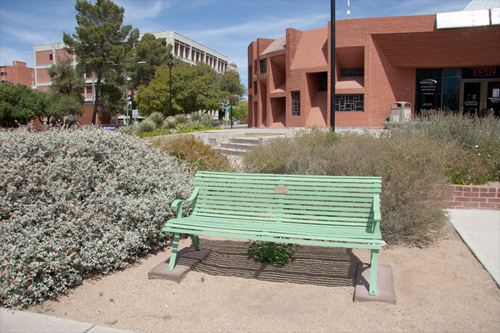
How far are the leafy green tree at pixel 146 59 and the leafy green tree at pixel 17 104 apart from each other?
12.5 m

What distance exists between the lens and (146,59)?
171ft

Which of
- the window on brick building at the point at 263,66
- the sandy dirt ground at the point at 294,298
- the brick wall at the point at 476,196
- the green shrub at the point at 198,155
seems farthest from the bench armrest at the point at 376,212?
the window on brick building at the point at 263,66

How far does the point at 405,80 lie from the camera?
1054 inches

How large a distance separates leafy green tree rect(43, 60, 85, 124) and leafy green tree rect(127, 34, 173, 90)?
277 inches

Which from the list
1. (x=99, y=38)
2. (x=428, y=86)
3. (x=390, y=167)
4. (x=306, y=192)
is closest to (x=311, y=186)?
(x=306, y=192)

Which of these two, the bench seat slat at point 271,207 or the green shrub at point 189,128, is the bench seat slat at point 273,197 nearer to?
the bench seat slat at point 271,207

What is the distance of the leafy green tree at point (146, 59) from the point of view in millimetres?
51750

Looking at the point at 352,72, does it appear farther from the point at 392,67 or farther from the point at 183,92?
the point at 183,92

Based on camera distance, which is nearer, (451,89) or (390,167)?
(390,167)

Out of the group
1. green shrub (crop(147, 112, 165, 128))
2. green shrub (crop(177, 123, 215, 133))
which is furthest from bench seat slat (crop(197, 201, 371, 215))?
green shrub (crop(147, 112, 165, 128))

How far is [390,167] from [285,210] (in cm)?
175

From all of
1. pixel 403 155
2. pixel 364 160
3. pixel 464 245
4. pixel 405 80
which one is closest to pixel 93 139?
pixel 364 160

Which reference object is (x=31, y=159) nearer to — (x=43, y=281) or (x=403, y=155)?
(x=43, y=281)

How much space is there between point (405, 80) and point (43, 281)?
91.5 ft
